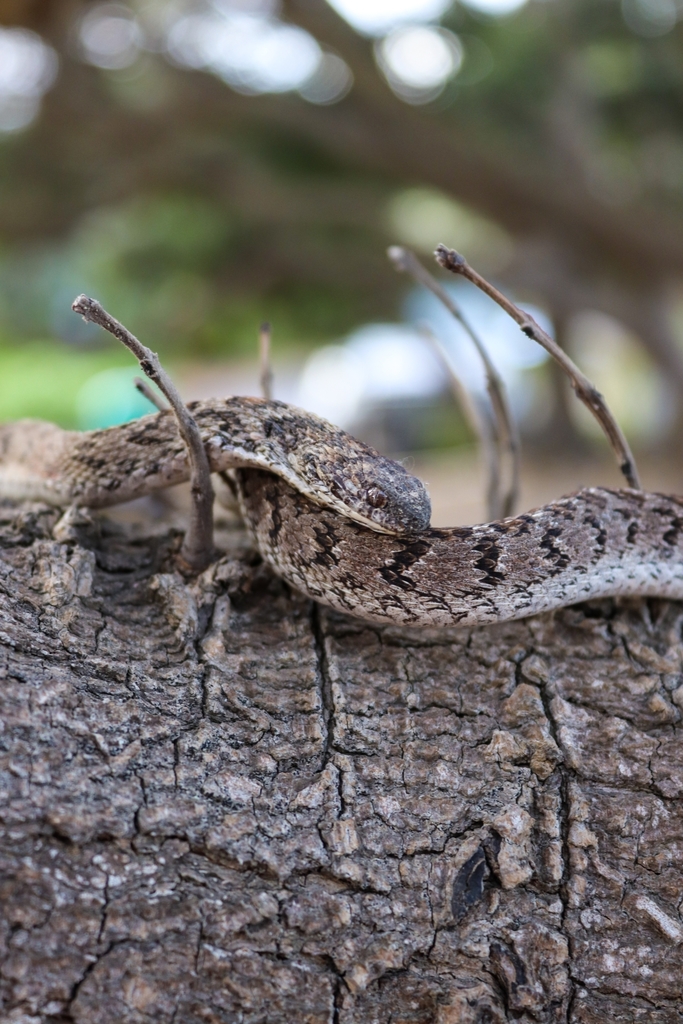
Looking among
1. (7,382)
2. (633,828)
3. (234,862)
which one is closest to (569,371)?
(633,828)

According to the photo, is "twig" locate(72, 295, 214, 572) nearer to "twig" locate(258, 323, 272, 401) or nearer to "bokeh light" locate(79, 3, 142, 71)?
"twig" locate(258, 323, 272, 401)

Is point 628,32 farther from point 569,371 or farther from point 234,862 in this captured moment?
point 234,862

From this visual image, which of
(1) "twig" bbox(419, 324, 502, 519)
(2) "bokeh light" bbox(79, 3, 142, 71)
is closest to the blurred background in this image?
(2) "bokeh light" bbox(79, 3, 142, 71)

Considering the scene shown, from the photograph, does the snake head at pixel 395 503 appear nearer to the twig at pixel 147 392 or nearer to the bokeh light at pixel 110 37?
the twig at pixel 147 392

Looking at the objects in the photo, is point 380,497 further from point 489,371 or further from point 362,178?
point 362,178

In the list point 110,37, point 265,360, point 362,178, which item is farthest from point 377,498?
point 362,178

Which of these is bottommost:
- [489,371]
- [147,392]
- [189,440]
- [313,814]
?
[313,814]

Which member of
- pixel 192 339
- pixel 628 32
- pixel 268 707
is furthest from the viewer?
pixel 192 339

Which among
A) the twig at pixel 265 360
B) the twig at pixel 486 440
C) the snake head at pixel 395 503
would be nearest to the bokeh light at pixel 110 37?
the twig at pixel 265 360
